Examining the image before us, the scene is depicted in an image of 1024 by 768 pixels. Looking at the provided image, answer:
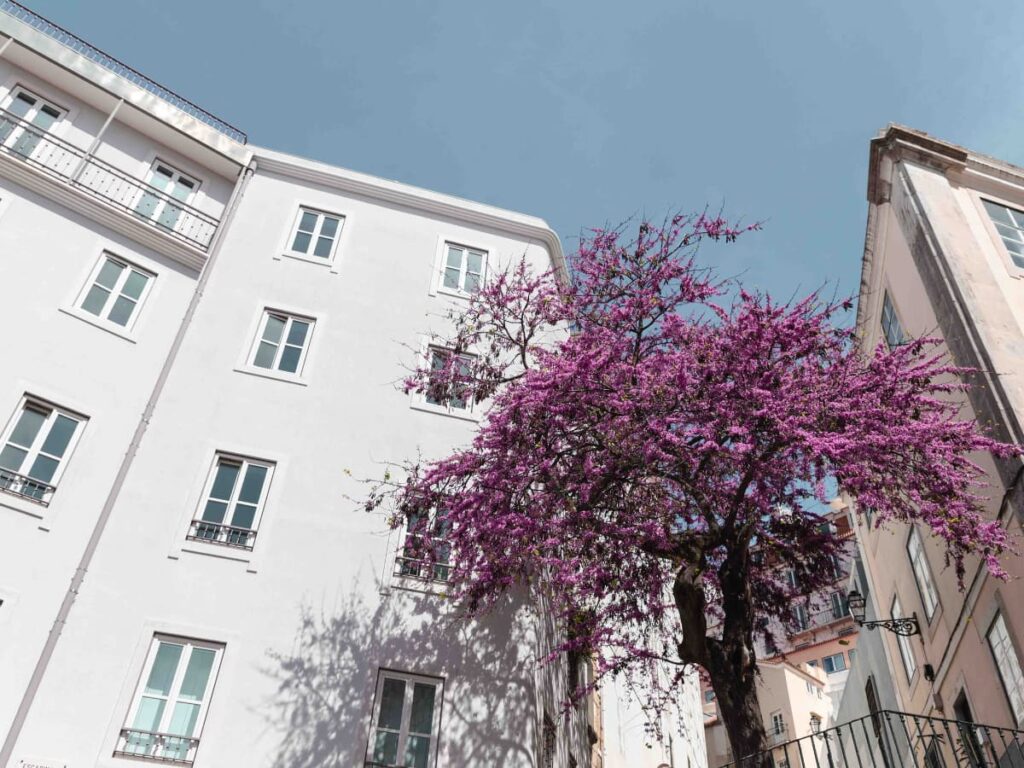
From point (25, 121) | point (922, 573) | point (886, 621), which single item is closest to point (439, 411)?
point (886, 621)

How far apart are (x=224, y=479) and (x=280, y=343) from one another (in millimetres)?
3338

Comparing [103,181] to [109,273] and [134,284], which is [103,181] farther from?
[134,284]

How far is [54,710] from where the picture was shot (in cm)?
1143

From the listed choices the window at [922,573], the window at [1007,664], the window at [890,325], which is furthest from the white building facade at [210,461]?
the window at [890,325]

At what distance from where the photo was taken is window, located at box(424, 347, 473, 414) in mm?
16250

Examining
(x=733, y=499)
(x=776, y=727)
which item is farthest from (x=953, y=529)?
(x=776, y=727)

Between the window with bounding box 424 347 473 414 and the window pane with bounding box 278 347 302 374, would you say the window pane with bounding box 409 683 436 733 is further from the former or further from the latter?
the window pane with bounding box 278 347 302 374

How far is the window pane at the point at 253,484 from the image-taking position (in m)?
14.6

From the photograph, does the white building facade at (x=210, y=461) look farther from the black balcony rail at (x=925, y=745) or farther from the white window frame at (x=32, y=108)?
the black balcony rail at (x=925, y=745)

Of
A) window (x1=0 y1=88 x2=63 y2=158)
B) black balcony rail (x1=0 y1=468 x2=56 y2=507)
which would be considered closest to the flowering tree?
black balcony rail (x1=0 y1=468 x2=56 y2=507)

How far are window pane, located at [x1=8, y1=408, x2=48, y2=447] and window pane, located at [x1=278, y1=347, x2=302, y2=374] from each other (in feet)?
→ 13.8

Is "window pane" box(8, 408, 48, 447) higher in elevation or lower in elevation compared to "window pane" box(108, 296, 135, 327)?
lower

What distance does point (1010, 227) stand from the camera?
17.3m

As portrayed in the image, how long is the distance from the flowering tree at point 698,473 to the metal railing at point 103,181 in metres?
7.78
